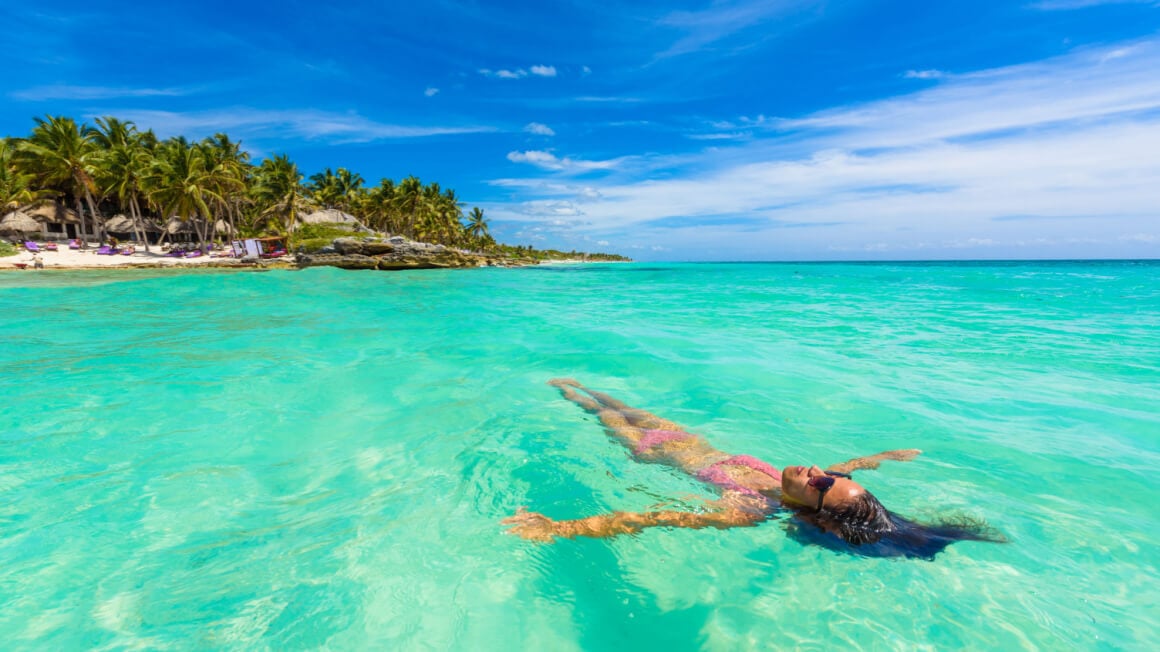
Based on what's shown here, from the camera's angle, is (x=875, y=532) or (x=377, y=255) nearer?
(x=875, y=532)

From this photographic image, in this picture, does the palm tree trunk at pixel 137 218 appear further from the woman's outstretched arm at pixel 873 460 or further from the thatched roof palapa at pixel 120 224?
the woman's outstretched arm at pixel 873 460

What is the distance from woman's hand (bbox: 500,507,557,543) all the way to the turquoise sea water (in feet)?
0.32

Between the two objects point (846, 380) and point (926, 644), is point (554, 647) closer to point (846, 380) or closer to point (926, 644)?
point (926, 644)

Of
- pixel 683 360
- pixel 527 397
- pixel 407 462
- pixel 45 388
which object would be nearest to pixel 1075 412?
pixel 683 360

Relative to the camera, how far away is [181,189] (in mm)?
39844

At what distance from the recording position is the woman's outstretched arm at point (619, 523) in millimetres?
3289

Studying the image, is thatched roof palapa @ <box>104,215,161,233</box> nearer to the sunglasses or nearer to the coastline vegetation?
the coastline vegetation

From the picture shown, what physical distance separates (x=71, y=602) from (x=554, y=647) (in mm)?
2719

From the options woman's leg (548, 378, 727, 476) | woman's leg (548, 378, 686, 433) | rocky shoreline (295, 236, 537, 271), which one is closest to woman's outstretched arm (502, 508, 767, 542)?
woman's leg (548, 378, 727, 476)

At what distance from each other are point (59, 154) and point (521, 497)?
5411 cm

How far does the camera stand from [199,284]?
81.1 ft

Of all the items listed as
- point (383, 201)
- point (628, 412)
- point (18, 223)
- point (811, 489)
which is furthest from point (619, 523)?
point (383, 201)

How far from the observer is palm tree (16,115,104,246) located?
3725cm

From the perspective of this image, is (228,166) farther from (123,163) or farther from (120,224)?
(120,224)
